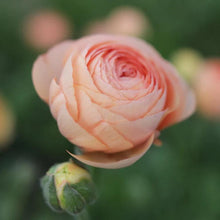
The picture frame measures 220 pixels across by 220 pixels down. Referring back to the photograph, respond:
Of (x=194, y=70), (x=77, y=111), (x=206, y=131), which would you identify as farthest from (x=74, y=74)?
(x=206, y=131)

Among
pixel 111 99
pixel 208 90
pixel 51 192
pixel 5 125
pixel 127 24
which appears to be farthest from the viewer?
pixel 127 24

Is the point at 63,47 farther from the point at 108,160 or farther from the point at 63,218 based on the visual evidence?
the point at 63,218

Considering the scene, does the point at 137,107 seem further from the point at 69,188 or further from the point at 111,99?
the point at 69,188

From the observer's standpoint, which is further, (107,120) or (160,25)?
(160,25)

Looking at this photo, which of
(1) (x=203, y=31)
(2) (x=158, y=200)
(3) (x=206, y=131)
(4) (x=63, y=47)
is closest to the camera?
(4) (x=63, y=47)

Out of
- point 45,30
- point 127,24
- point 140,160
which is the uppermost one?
point 127,24


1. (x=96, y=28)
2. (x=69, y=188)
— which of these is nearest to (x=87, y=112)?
(x=69, y=188)

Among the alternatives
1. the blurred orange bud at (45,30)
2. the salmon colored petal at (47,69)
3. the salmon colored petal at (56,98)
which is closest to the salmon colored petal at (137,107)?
the salmon colored petal at (56,98)

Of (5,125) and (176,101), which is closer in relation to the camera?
(176,101)

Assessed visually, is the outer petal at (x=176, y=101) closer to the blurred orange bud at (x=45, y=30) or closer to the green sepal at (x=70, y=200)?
the green sepal at (x=70, y=200)
